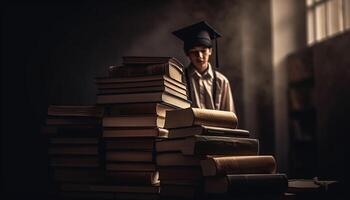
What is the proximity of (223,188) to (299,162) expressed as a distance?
10.9ft

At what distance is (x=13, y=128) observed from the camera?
2.49 meters

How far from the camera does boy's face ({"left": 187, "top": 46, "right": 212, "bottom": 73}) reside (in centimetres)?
280

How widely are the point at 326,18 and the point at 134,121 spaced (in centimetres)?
346

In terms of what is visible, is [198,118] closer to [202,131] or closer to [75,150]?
[202,131]

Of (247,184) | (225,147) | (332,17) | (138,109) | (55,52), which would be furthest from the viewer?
(332,17)

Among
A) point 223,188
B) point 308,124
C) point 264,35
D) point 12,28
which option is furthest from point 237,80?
point 223,188

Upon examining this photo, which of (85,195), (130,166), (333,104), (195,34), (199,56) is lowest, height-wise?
(85,195)

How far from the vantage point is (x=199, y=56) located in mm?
2848

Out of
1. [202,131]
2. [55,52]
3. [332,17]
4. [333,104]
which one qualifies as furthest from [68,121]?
[332,17]

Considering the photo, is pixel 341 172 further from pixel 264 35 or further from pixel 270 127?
pixel 264 35

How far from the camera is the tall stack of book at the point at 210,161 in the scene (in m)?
1.55

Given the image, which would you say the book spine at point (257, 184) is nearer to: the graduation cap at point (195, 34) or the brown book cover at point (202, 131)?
the brown book cover at point (202, 131)

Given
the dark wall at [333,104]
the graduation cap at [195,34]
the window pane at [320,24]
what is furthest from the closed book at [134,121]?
the window pane at [320,24]

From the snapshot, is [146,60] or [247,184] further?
[146,60]
